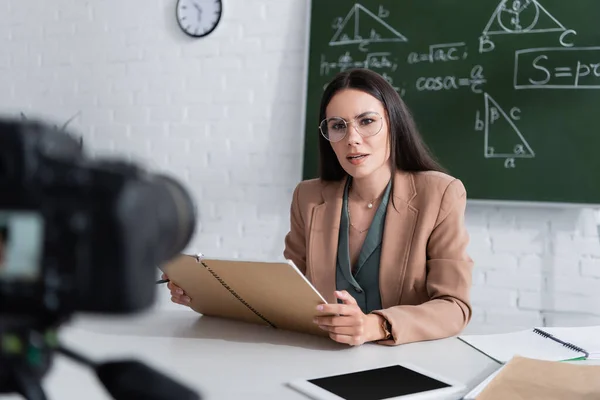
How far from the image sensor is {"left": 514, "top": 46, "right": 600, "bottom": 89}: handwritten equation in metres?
2.12

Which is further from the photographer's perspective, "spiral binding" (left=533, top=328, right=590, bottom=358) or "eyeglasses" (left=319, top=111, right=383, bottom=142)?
"eyeglasses" (left=319, top=111, right=383, bottom=142)

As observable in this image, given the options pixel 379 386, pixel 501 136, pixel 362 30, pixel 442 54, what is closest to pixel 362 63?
pixel 362 30

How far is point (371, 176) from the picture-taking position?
5.30 feet

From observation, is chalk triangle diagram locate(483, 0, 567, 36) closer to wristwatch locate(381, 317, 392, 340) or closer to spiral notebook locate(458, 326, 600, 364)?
spiral notebook locate(458, 326, 600, 364)

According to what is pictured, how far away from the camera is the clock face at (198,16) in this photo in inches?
107

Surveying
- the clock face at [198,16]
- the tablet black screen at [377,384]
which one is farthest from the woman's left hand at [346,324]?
the clock face at [198,16]

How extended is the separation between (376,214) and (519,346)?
54cm

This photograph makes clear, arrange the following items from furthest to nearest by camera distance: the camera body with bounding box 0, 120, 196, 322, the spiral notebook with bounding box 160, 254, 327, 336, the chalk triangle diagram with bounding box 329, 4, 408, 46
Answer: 1. the chalk triangle diagram with bounding box 329, 4, 408, 46
2. the spiral notebook with bounding box 160, 254, 327, 336
3. the camera body with bounding box 0, 120, 196, 322

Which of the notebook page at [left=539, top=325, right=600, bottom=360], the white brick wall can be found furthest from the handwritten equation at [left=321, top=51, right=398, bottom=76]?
the notebook page at [left=539, top=325, right=600, bottom=360]

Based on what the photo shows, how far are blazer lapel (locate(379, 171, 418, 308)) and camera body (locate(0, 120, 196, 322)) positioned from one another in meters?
1.16

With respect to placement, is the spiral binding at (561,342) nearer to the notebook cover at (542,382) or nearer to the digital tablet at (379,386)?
the notebook cover at (542,382)

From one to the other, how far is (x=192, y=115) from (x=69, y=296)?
2.49 m

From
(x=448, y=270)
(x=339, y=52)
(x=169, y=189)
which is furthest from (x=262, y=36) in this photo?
(x=169, y=189)

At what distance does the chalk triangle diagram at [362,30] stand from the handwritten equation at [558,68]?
0.47 m
